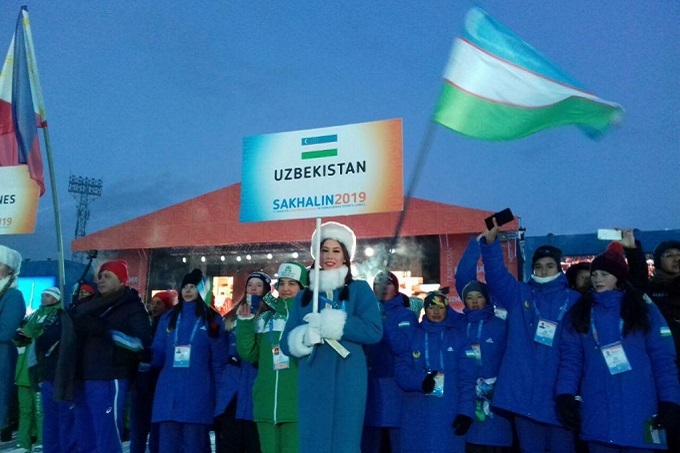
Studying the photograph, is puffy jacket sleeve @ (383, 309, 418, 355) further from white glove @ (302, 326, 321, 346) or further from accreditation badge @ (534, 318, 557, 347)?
white glove @ (302, 326, 321, 346)

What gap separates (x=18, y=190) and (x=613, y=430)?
5715 mm

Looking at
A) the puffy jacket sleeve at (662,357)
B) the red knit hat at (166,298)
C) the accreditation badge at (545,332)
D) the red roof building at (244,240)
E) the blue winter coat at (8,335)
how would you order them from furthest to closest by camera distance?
1. the red roof building at (244,240)
2. the red knit hat at (166,298)
3. the blue winter coat at (8,335)
4. the accreditation badge at (545,332)
5. the puffy jacket sleeve at (662,357)

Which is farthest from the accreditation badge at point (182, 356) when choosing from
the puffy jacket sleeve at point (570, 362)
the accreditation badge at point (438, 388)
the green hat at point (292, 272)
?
the puffy jacket sleeve at point (570, 362)

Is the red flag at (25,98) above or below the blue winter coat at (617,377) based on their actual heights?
above

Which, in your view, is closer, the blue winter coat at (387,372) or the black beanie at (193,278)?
the blue winter coat at (387,372)

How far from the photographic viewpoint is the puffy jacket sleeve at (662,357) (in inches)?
130

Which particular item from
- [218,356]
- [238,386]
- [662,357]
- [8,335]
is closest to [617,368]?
[662,357]

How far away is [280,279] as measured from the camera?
4543 millimetres

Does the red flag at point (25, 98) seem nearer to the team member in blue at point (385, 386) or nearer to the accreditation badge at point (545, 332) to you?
the team member in blue at point (385, 386)

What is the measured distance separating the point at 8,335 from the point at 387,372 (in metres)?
3.59

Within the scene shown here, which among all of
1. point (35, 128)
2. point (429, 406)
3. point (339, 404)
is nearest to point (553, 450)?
point (429, 406)

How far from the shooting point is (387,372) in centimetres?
480

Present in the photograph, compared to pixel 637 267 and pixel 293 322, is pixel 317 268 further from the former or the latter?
pixel 637 267

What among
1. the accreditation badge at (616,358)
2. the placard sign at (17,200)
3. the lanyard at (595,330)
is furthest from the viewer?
the placard sign at (17,200)
